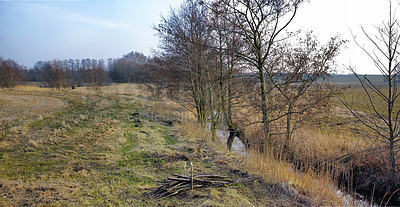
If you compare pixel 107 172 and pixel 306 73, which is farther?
pixel 306 73

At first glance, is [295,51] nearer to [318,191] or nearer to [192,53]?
[192,53]

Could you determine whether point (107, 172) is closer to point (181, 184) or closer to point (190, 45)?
point (181, 184)

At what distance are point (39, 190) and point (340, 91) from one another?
28.7 ft

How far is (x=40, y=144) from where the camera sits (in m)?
6.11

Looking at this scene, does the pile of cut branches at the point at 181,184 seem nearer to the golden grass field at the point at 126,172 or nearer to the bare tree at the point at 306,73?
the golden grass field at the point at 126,172

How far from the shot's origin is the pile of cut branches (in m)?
3.39

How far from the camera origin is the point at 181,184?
11.7 feet

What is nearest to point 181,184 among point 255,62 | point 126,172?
point 126,172

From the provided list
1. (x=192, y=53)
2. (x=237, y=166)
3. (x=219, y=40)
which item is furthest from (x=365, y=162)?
(x=192, y=53)

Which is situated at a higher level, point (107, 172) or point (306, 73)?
point (306, 73)

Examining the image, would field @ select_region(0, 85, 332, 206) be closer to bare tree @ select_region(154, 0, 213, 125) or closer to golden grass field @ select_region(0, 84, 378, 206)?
golden grass field @ select_region(0, 84, 378, 206)

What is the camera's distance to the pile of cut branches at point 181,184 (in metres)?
3.39

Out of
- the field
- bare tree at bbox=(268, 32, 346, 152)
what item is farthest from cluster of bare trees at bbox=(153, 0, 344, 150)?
the field

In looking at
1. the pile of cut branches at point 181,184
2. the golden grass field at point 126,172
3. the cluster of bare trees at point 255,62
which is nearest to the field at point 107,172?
the golden grass field at point 126,172
